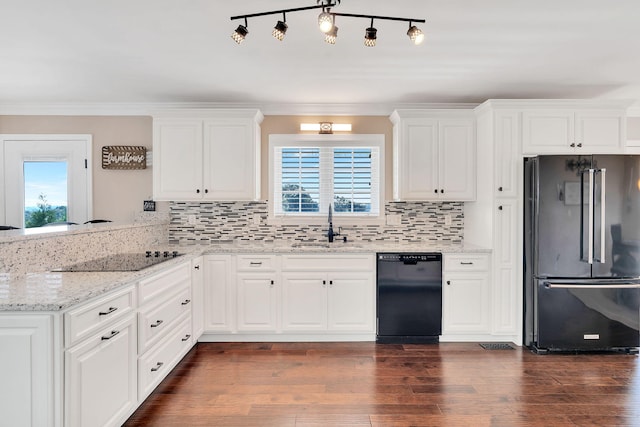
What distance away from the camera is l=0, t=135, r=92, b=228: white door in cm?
388

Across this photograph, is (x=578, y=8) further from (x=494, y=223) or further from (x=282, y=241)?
(x=282, y=241)

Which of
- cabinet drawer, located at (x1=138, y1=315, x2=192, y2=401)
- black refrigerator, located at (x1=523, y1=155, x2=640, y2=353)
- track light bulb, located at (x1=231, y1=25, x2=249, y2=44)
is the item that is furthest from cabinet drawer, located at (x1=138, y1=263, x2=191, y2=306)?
black refrigerator, located at (x1=523, y1=155, x2=640, y2=353)

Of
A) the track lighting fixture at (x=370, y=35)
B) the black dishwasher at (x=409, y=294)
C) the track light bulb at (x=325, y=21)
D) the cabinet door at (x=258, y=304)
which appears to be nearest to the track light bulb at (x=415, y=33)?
the track lighting fixture at (x=370, y=35)

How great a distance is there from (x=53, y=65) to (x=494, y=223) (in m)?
4.03

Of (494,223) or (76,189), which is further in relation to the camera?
(76,189)

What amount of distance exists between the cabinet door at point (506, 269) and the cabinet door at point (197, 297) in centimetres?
275

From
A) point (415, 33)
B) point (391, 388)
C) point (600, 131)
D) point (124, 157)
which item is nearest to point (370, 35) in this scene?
point (415, 33)

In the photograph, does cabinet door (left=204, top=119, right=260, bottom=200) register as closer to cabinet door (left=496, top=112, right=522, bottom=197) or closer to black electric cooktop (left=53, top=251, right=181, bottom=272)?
black electric cooktop (left=53, top=251, right=181, bottom=272)

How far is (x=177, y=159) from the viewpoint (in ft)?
11.6

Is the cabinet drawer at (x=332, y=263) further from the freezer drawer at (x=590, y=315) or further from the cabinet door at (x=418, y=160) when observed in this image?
the freezer drawer at (x=590, y=315)

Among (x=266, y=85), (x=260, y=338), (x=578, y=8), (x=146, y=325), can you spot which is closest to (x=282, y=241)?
(x=260, y=338)

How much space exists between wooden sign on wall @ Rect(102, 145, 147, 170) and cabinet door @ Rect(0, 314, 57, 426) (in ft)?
9.02

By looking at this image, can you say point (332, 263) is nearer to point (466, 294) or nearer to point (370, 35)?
point (466, 294)

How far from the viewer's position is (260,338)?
3396 mm
